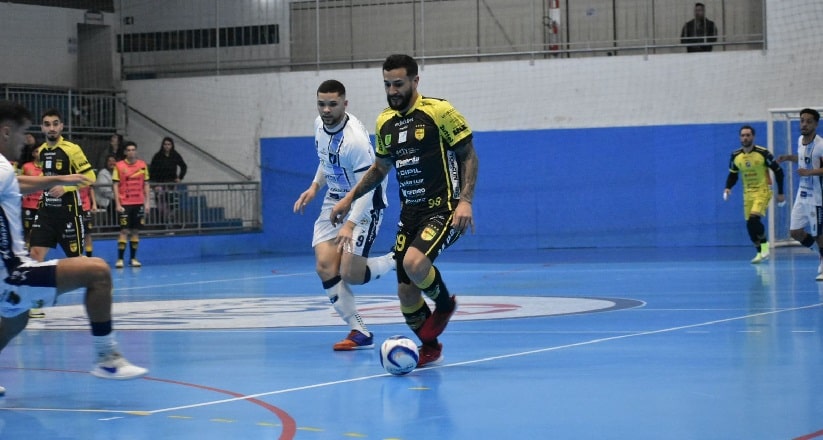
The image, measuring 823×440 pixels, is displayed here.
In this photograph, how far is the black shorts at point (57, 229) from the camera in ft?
45.9

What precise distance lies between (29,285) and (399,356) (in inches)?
99.6

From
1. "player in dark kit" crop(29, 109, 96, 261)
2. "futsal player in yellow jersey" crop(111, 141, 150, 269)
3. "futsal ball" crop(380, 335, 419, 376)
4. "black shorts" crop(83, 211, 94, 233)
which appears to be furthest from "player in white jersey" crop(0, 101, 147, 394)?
"futsal player in yellow jersey" crop(111, 141, 150, 269)

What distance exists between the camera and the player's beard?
916 cm

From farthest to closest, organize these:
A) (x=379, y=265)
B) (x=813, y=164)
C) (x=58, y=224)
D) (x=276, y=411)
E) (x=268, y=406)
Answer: (x=813, y=164), (x=58, y=224), (x=379, y=265), (x=268, y=406), (x=276, y=411)

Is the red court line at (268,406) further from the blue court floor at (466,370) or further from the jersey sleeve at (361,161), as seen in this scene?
the jersey sleeve at (361,161)

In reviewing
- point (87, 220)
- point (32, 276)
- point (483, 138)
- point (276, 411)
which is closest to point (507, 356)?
point (276, 411)

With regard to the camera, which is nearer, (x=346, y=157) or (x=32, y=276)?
(x=32, y=276)

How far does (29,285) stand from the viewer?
24.7 feet

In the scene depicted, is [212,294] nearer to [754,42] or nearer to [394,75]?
[394,75]

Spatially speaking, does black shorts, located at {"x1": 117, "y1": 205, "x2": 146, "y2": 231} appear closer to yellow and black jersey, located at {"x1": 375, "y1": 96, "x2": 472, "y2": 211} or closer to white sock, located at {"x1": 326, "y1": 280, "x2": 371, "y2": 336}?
white sock, located at {"x1": 326, "y1": 280, "x2": 371, "y2": 336}

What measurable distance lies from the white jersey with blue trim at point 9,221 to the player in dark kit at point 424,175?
2633mm

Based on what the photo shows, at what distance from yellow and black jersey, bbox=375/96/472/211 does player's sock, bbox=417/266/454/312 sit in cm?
52

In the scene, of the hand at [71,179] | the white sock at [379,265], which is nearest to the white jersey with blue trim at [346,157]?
the white sock at [379,265]

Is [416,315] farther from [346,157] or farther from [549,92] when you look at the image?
[549,92]
